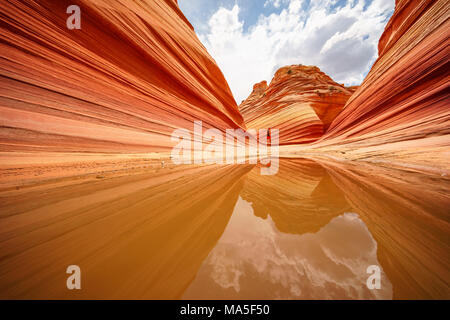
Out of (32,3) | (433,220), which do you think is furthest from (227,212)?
(32,3)

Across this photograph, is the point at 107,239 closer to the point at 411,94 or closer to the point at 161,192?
the point at 161,192

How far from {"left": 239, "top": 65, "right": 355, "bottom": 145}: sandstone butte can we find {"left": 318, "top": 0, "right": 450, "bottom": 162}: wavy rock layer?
4196mm

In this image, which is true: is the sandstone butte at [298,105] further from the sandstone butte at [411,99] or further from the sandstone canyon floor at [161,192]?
the sandstone canyon floor at [161,192]

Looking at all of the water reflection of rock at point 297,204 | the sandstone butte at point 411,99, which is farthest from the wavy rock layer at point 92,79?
the sandstone butte at point 411,99

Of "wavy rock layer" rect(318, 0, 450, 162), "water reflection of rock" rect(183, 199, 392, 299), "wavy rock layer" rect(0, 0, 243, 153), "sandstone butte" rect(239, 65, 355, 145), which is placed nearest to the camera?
"water reflection of rock" rect(183, 199, 392, 299)

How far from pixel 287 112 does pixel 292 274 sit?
51.6 ft

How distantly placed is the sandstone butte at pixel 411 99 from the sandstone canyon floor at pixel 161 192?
0.21ft

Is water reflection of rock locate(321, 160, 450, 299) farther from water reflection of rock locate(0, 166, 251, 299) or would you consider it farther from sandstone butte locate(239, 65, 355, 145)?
sandstone butte locate(239, 65, 355, 145)

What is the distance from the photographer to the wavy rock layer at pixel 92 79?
2977mm

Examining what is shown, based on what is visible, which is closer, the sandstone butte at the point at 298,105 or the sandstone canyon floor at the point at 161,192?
the sandstone canyon floor at the point at 161,192

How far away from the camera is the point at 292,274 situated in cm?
84

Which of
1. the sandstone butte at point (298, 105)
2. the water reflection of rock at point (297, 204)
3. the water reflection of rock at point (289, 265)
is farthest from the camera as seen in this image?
the sandstone butte at point (298, 105)

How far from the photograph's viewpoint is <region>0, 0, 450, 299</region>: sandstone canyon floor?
0.82 metres

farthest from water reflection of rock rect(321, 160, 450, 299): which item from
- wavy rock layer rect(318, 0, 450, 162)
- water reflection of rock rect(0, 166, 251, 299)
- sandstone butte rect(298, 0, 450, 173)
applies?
wavy rock layer rect(318, 0, 450, 162)
